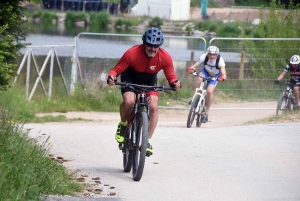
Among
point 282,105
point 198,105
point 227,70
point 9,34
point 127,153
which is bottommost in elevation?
point 282,105

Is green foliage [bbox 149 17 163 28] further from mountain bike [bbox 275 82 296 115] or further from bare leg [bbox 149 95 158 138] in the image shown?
bare leg [bbox 149 95 158 138]

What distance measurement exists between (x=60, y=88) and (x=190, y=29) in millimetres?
24720

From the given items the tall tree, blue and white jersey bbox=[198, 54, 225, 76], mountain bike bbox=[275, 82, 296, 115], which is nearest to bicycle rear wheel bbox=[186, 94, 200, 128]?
Result: blue and white jersey bbox=[198, 54, 225, 76]

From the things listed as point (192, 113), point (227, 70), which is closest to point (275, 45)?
point (227, 70)

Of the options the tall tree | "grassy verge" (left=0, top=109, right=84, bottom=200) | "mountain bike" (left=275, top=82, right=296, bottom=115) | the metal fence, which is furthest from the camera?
the metal fence

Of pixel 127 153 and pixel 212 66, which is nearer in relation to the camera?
pixel 127 153

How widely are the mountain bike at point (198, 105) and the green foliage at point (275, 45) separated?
4420 mm

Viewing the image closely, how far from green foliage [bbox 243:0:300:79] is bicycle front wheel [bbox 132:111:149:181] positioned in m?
10.6

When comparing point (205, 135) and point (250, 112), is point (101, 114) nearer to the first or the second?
point (250, 112)

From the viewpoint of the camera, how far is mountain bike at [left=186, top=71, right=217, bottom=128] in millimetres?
13935

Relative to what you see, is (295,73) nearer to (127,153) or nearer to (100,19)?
(127,153)

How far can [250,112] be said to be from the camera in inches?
709

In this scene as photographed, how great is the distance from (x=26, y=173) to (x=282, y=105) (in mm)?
10399

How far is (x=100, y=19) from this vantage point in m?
55.6
